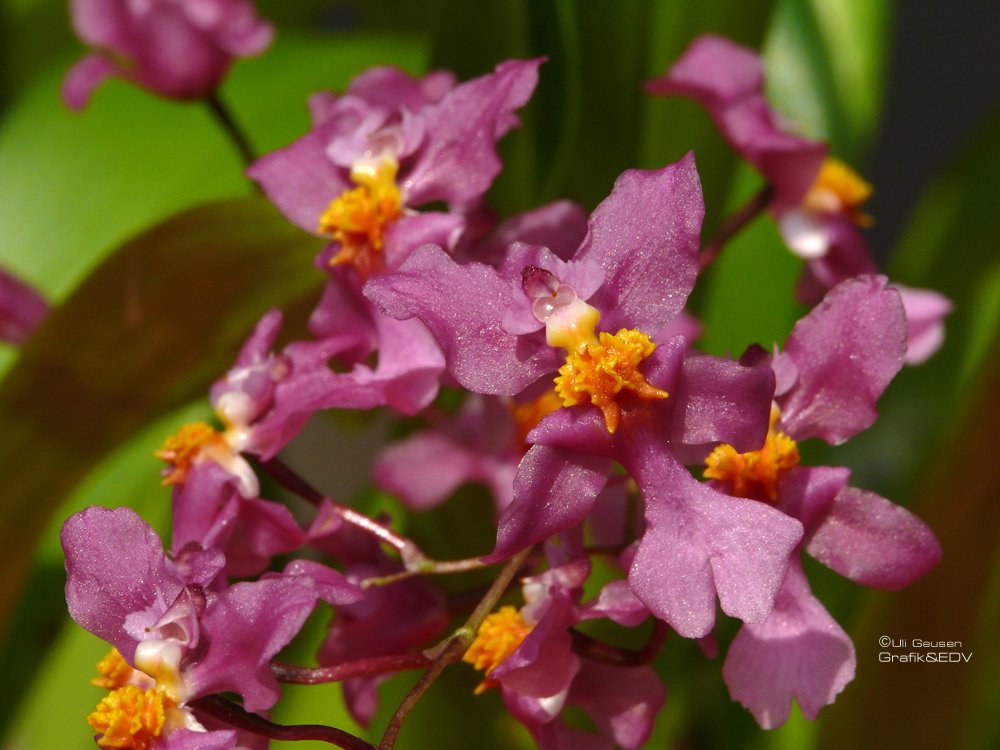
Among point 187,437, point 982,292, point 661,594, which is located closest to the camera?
point 661,594

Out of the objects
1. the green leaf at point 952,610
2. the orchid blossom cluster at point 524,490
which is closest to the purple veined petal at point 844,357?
the orchid blossom cluster at point 524,490

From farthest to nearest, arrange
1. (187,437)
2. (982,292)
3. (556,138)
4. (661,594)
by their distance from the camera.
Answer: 1. (982,292)
2. (556,138)
3. (187,437)
4. (661,594)

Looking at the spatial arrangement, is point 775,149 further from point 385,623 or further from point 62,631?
point 62,631

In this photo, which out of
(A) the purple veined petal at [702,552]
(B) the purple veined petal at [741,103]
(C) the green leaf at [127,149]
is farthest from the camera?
(C) the green leaf at [127,149]

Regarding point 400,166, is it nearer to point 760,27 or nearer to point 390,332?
point 390,332

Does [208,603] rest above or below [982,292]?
above

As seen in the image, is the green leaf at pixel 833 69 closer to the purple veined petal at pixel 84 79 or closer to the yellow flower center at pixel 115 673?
the purple veined petal at pixel 84 79

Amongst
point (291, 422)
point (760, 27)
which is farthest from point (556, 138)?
point (291, 422)
